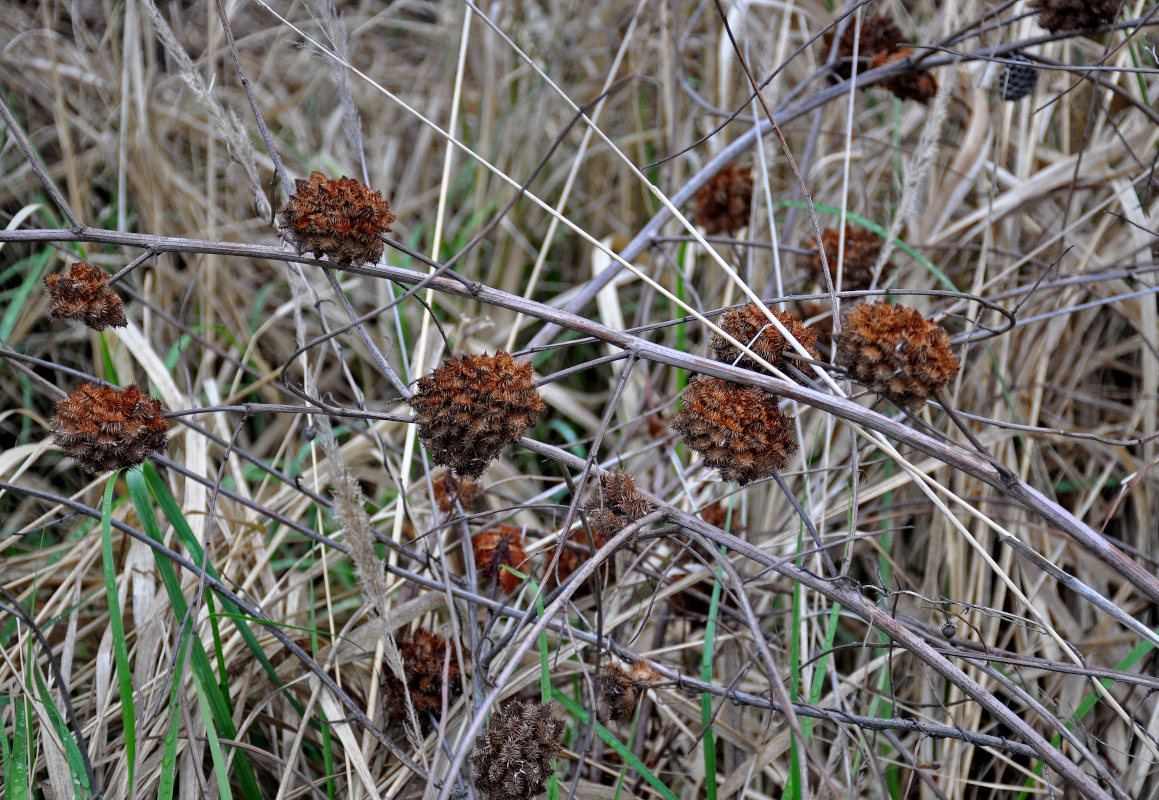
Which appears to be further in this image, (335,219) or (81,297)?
(81,297)

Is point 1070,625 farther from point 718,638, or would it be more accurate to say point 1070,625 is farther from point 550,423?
point 550,423

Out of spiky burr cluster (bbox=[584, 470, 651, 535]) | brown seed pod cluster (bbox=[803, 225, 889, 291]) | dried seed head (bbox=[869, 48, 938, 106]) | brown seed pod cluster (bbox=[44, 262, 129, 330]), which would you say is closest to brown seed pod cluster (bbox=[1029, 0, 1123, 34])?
dried seed head (bbox=[869, 48, 938, 106])

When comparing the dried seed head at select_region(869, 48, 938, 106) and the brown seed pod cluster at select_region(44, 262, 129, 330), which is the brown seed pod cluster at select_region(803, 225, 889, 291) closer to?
the dried seed head at select_region(869, 48, 938, 106)

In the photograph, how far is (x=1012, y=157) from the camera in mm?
2387

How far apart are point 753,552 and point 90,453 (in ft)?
2.67

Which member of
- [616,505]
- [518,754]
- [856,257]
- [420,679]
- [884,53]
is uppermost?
[884,53]

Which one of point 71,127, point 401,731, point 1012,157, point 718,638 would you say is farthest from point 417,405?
point 71,127

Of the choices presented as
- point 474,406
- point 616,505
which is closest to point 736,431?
point 616,505

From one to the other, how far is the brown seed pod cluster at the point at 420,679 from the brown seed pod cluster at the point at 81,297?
0.66 meters

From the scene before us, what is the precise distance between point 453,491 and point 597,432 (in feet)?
0.98

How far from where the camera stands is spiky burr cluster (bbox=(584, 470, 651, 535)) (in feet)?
3.24

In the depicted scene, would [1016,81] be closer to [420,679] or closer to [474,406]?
[474,406]

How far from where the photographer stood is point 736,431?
0.96 metres

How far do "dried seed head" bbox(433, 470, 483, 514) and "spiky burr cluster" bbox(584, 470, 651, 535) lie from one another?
1.39 ft
